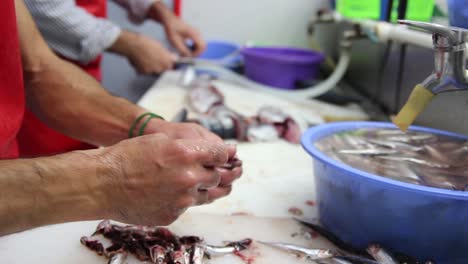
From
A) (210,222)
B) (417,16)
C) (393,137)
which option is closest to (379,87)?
(417,16)

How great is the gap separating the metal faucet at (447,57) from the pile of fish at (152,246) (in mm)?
399

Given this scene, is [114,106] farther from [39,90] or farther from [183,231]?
[183,231]

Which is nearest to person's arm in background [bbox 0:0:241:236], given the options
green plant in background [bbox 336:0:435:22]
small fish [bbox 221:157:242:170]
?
small fish [bbox 221:157:242:170]

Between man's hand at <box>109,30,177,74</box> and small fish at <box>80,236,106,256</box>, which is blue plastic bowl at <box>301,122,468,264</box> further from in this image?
man's hand at <box>109,30,177,74</box>

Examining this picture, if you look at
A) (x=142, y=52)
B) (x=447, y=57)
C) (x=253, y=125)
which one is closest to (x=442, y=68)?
(x=447, y=57)

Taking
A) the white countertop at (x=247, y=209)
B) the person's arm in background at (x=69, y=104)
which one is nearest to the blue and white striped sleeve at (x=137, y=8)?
the white countertop at (x=247, y=209)

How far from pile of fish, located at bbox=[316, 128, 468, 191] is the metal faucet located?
139mm

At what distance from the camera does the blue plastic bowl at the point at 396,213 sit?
2.04 ft

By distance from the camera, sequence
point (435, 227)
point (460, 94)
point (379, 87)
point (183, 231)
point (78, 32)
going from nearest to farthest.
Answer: point (435, 227) → point (183, 231) → point (460, 94) → point (78, 32) → point (379, 87)

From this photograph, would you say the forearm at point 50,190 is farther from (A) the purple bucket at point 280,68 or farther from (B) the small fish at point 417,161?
(A) the purple bucket at point 280,68

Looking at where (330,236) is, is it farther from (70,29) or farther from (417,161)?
(70,29)

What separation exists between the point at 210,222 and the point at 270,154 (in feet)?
1.35

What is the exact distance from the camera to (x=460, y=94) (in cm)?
93

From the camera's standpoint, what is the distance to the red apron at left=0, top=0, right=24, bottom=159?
2.59 feet
